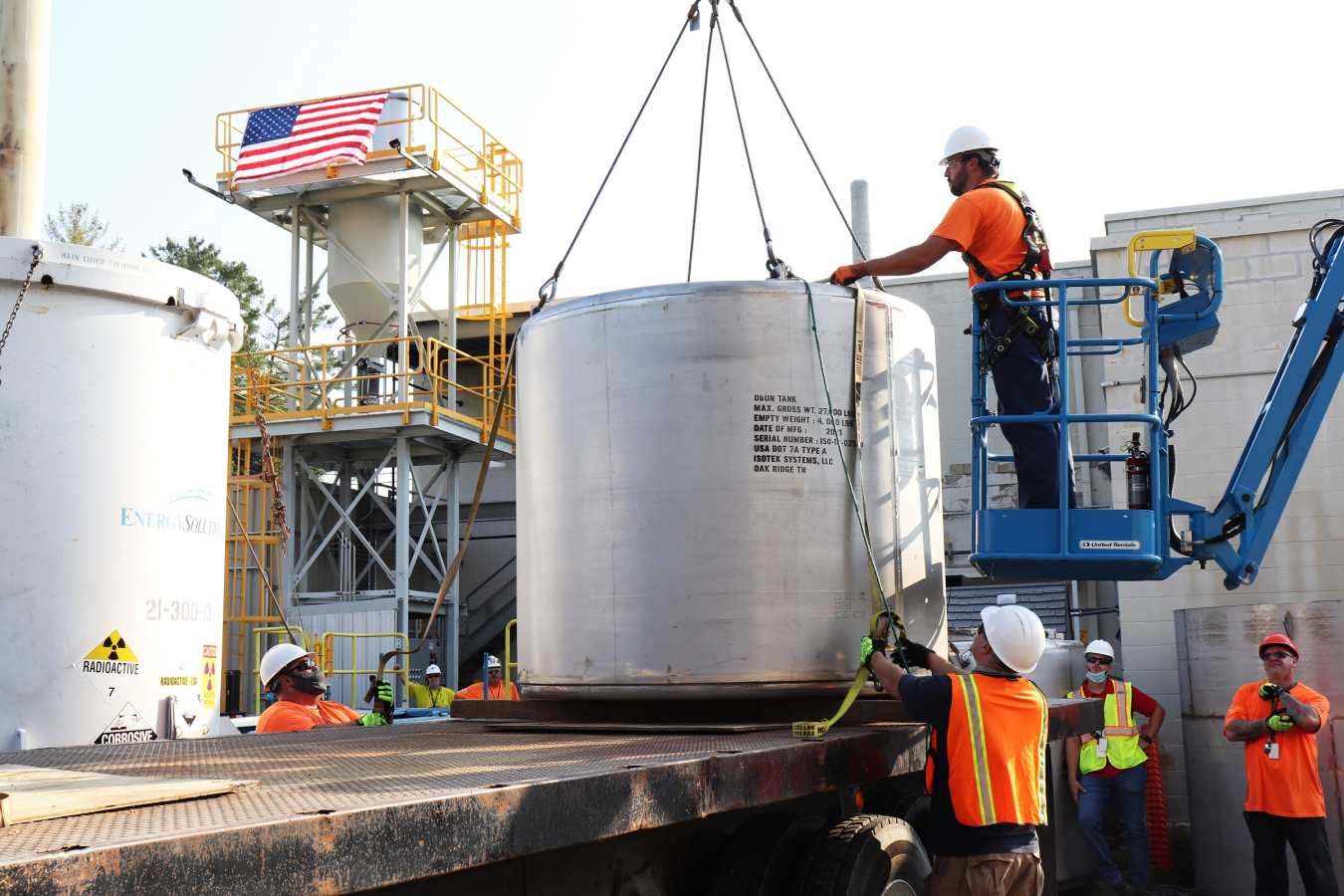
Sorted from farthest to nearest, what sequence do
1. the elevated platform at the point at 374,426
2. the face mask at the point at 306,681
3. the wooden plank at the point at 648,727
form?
the elevated platform at the point at 374,426 < the face mask at the point at 306,681 < the wooden plank at the point at 648,727

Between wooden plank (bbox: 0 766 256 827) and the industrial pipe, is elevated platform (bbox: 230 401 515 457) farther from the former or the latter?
wooden plank (bbox: 0 766 256 827)

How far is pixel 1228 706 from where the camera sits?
387 inches

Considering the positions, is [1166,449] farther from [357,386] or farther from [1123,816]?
[357,386]

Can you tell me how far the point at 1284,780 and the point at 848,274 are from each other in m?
5.13

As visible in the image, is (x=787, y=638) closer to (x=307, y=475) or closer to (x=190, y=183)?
(x=307, y=475)

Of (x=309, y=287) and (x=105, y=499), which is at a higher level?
(x=309, y=287)

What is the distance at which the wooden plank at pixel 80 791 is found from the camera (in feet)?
7.91

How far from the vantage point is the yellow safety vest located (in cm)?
1045

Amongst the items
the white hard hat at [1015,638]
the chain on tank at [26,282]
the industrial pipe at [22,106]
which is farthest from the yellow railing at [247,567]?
the white hard hat at [1015,638]

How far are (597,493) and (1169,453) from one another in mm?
3106

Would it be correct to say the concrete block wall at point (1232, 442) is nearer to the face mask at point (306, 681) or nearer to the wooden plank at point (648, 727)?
the face mask at point (306, 681)

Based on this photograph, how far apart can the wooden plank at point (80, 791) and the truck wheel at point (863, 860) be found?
2.08m

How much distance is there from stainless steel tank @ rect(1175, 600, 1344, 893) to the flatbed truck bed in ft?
18.5

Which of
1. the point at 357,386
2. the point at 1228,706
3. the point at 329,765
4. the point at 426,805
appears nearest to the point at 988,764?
the point at 329,765
